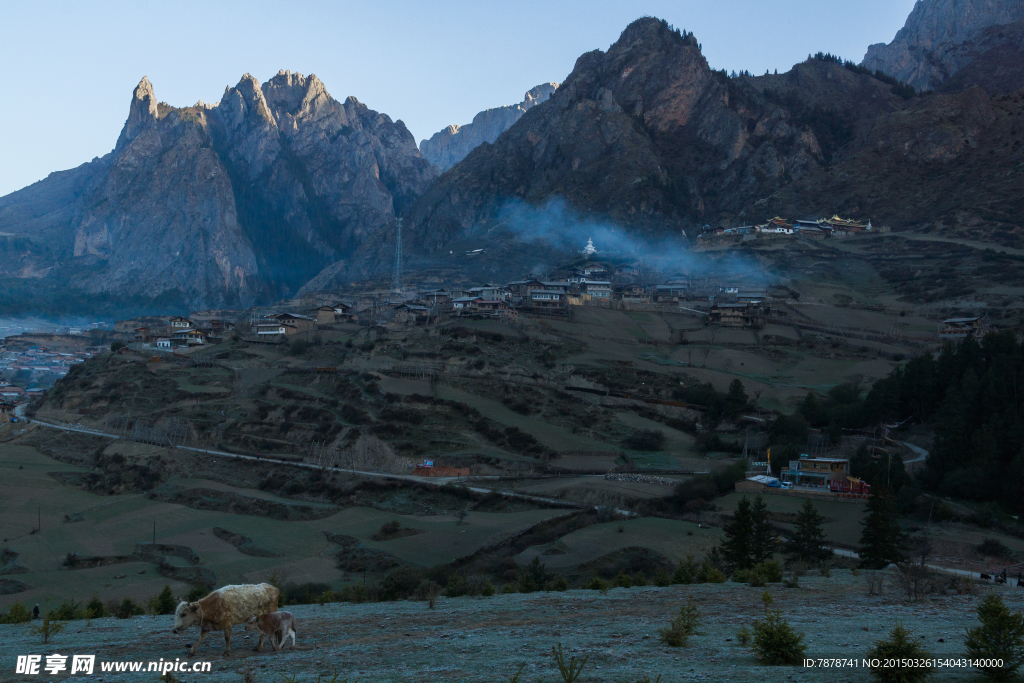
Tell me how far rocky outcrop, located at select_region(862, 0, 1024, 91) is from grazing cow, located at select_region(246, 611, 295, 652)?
187439mm

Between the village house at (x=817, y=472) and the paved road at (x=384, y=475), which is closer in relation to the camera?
the village house at (x=817, y=472)

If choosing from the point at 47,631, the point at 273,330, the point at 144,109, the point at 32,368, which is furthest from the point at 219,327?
the point at 144,109

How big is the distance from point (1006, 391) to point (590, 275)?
2651 inches

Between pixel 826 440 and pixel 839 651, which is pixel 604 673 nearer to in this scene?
pixel 839 651

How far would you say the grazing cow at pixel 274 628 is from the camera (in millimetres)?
11219

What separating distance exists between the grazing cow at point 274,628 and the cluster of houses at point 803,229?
366ft

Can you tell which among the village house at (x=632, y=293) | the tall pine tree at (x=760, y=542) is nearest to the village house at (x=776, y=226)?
the village house at (x=632, y=293)

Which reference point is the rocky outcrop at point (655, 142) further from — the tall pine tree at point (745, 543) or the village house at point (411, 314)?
the tall pine tree at point (745, 543)

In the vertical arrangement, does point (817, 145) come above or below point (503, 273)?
above

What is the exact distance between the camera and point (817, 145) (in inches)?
5704

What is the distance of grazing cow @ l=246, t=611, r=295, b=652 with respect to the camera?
11219 millimetres

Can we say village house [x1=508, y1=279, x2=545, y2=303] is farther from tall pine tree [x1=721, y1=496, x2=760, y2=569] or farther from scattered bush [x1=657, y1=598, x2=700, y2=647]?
scattered bush [x1=657, y1=598, x2=700, y2=647]

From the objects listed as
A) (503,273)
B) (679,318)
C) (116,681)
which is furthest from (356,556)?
(503,273)

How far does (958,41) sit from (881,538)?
195 meters
